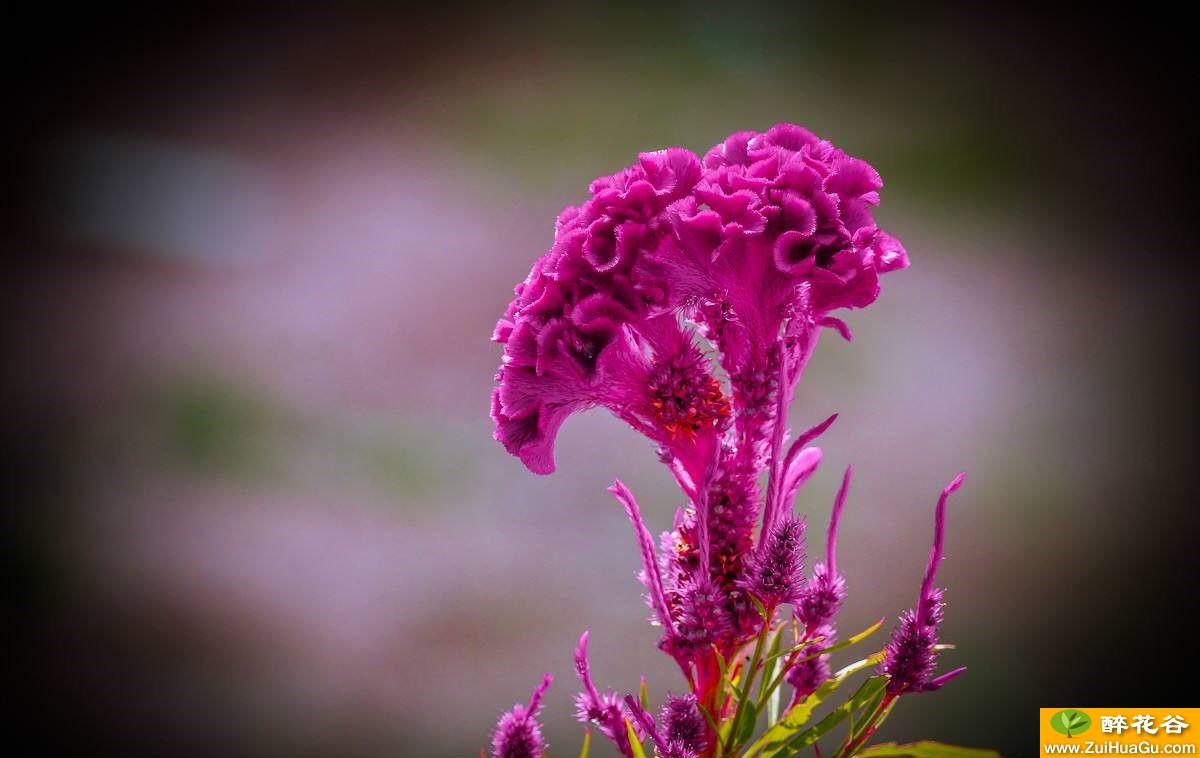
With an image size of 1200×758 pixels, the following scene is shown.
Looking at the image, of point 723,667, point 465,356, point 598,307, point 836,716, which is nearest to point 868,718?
point 836,716

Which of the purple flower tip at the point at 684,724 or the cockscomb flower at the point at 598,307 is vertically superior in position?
the cockscomb flower at the point at 598,307

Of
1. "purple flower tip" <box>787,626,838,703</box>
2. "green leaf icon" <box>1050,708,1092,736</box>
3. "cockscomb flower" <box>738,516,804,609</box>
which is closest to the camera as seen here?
"cockscomb flower" <box>738,516,804,609</box>

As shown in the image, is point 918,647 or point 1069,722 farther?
point 1069,722

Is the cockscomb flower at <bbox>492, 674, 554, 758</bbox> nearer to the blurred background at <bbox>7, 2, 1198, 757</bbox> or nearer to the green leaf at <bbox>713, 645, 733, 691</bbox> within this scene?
the green leaf at <bbox>713, 645, 733, 691</bbox>

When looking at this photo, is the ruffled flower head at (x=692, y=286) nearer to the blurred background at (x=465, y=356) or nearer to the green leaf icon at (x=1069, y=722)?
the green leaf icon at (x=1069, y=722)

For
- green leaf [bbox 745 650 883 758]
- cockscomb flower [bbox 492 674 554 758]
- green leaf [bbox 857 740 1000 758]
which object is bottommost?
cockscomb flower [bbox 492 674 554 758]

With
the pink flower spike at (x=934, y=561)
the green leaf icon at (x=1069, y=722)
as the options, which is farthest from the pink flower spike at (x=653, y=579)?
the green leaf icon at (x=1069, y=722)

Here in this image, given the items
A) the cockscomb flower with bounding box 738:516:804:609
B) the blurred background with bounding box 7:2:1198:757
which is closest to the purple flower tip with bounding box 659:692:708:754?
the cockscomb flower with bounding box 738:516:804:609

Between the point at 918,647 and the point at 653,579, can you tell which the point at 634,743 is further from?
the point at 918,647
